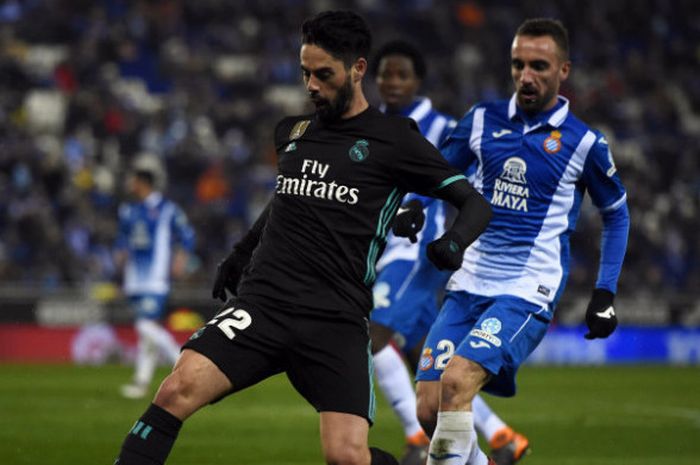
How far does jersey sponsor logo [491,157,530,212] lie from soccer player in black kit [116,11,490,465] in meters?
1.18

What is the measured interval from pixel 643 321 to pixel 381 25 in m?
9.73

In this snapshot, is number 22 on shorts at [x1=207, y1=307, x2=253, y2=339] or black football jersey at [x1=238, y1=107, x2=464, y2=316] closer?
number 22 on shorts at [x1=207, y1=307, x2=253, y2=339]

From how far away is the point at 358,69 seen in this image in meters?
6.08

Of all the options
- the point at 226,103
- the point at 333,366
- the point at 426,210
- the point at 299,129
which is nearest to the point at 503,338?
the point at 333,366

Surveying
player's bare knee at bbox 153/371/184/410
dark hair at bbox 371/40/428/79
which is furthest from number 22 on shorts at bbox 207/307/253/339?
dark hair at bbox 371/40/428/79

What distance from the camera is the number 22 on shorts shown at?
19.3 feet

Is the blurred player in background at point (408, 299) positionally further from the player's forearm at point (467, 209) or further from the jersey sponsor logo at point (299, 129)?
the player's forearm at point (467, 209)

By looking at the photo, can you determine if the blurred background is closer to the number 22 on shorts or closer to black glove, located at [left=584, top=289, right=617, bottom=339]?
black glove, located at [left=584, top=289, right=617, bottom=339]

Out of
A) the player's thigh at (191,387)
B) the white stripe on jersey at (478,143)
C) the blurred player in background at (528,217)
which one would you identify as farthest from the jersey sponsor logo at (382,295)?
the player's thigh at (191,387)

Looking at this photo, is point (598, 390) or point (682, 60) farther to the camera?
point (682, 60)

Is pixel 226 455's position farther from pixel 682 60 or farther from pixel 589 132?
pixel 682 60

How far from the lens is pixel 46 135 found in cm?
2478

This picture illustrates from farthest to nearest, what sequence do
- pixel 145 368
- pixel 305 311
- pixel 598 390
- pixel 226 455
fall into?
pixel 598 390 → pixel 145 368 → pixel 226 455 → pixel 305 311

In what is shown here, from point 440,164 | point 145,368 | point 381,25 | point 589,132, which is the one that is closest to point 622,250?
point 589,132
